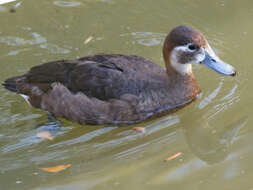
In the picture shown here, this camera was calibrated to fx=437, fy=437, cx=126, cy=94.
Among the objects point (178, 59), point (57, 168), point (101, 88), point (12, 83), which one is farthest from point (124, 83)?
point (12, 83)

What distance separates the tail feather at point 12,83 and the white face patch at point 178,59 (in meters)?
2.18

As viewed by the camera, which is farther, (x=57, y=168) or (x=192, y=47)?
(x=192, y=47)

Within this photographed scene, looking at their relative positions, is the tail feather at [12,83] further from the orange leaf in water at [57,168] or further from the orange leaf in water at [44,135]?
the orange leaf in water at [57,168]

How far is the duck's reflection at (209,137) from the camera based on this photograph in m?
5.04

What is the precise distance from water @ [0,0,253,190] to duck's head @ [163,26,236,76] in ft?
1.75

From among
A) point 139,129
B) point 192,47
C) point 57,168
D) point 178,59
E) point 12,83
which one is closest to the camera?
point 57,168

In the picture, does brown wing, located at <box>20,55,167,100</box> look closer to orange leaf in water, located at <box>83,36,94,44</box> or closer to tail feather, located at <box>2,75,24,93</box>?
tail feather, located at <box>2,75,24,93</box>

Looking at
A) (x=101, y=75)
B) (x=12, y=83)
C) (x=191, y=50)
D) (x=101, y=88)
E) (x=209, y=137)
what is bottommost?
(x=209, y=137)

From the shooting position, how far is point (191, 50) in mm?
5711

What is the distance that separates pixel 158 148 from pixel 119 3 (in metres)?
3.97

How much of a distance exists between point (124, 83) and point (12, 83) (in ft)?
5.69

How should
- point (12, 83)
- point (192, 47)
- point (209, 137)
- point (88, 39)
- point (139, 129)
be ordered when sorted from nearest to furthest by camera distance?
1. point (209, 137)
2. point (139, 129)
3. point (192, 47)
4. point (12, 83)
5. point (88, 39)

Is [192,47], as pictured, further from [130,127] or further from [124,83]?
[130,127]

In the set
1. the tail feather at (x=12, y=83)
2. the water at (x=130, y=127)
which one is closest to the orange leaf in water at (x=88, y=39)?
the water at (x=130, y=127)
